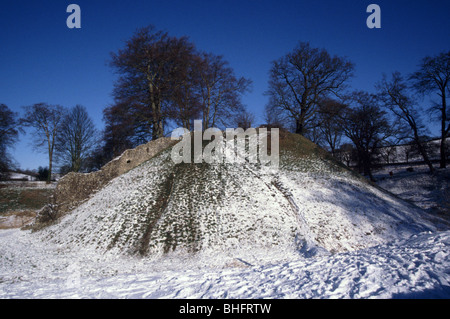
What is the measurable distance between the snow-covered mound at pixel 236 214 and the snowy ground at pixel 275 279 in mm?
1560

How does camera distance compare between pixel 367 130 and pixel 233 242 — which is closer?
pixel 233 242

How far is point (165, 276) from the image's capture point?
25.8ft

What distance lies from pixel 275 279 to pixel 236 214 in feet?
20.4

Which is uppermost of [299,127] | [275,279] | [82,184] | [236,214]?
[299,127]

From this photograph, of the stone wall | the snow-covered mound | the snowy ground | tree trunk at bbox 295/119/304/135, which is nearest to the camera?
the snowy ground

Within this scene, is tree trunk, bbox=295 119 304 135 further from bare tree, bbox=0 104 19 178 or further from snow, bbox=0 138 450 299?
bare tree, bbox=0 104 19 178

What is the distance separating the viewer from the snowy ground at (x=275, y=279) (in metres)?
5.52

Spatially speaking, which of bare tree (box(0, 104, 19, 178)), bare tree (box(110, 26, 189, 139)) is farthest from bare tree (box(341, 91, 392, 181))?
bare tree (box(0, 104, 19, 178))

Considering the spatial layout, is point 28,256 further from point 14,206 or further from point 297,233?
point 14,206

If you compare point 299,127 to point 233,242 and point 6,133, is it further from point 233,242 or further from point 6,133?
point 6,133

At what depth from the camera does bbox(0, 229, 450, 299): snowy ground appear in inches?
217

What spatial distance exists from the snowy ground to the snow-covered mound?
1.56 meters

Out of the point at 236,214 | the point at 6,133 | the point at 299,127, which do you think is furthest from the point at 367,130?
the point at 6,133

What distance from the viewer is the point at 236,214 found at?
1289cm
